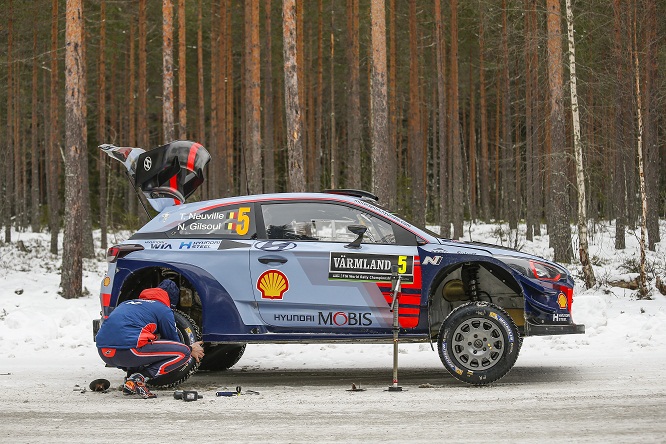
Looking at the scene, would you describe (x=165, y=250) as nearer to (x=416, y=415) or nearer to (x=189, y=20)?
(x=416, y=415)

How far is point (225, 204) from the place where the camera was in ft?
30.2

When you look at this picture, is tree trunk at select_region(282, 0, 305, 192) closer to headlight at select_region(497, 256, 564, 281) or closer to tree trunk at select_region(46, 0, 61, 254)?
headlight at select_region(497, 256, 564, 281)

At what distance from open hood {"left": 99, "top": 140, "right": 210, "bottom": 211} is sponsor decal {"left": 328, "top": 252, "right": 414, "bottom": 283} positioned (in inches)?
100

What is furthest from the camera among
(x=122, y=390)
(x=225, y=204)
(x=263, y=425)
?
(x=225, y=204)

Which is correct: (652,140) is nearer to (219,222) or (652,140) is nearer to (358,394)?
(219,222)

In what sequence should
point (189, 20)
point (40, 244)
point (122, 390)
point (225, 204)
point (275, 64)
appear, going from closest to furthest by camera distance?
point (122, 390) < point (225, 204) < point (40, 244) < point (189, 20) < point (275, 64)

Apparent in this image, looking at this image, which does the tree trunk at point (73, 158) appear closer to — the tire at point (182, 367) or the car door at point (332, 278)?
the tire at point (182, 367)

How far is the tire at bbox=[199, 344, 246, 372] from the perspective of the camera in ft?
34.0

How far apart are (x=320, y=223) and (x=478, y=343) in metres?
2.09

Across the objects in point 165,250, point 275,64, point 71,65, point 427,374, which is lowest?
point 427,374

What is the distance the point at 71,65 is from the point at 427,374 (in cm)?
1118

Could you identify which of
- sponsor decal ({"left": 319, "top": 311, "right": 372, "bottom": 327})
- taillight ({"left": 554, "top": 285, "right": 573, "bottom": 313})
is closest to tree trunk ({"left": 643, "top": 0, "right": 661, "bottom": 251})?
taillight ({"left": 554, "top": 285, "right": 573, "bottom": 313})

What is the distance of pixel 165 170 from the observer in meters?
10.3

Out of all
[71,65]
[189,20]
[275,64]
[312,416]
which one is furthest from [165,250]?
[275,64]
